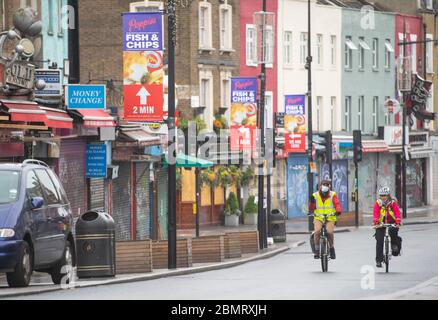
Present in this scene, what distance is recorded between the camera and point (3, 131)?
1275 inches

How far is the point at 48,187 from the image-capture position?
2595 cm

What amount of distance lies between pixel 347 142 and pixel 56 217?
5114cm

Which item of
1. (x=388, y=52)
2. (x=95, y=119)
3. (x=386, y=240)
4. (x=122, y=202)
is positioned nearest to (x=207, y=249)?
(x=386, y=240)

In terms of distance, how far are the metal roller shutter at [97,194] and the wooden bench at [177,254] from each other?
9.73m

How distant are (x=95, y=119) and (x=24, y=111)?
725cm

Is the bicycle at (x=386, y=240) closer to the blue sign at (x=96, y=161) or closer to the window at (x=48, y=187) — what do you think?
the window at (x=48, y=187)

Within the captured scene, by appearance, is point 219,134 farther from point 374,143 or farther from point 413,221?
point 374,143

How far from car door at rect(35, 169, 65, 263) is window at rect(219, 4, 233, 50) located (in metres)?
40.2

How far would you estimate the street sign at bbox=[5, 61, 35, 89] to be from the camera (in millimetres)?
32156

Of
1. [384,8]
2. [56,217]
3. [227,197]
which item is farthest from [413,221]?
[56,217]

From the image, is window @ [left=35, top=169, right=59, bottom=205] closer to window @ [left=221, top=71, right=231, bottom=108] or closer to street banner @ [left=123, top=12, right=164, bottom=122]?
street banner @ [left=123, top=12, right=164, bottom=122]

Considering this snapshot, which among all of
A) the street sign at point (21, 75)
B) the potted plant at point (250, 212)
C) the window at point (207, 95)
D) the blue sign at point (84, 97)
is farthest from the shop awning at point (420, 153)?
the street sign at point (21, 75)

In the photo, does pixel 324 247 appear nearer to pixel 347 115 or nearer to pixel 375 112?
pixel 347 115
